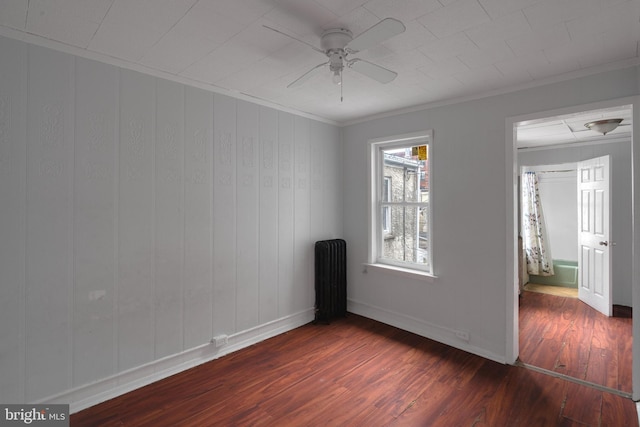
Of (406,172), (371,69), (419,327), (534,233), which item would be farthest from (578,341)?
(371,69)

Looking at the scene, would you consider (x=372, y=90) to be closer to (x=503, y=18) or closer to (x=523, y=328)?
(x=503, y=18)

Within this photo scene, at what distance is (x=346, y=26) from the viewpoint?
6.16ft

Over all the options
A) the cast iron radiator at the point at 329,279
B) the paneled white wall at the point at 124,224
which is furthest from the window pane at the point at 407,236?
the paneled white wall at the point at 124,224

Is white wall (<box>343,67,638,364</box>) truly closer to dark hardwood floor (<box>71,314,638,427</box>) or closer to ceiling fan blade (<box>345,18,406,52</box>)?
dark hardwood floor (<box>71,314,638,427</box>)

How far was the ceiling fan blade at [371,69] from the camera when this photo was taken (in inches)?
76.8

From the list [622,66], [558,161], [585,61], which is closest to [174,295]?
[585,61]

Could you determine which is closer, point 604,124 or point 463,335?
point 463,335

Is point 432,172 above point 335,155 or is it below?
below

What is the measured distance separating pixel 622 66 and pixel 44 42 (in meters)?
4.03

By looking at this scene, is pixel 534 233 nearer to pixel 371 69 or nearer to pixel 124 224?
pixel 371 69

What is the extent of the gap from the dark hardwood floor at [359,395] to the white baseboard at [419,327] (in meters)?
0.13

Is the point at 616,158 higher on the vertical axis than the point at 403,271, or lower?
higher

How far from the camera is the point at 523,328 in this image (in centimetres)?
371

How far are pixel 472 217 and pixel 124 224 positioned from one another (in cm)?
309
